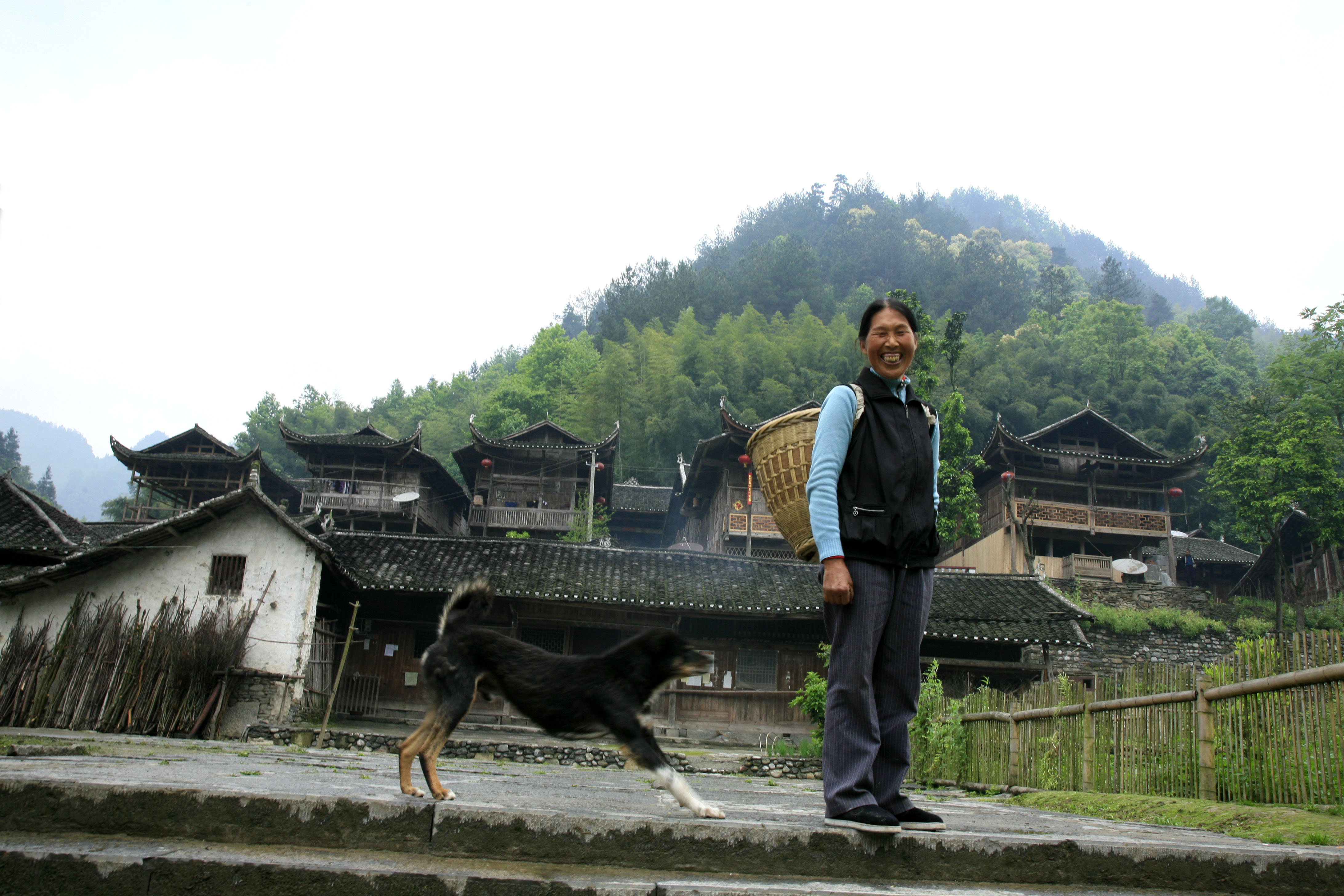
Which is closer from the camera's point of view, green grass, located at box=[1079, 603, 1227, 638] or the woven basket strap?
the woven basket strap

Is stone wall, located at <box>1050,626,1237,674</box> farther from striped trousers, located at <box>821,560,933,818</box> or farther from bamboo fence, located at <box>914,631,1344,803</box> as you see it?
striped trousers, located at <box>821,560,933,818</box>

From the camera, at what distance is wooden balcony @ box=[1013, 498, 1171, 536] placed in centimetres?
2684

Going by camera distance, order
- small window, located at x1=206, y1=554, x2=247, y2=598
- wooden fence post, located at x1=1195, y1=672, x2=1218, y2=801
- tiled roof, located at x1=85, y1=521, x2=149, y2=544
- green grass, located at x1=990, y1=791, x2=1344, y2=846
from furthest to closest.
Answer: tiled roof, located at x1=85, y1=521, x2=149, y2=544, small window, located at x1=206, y1=554, x2=247, y2=598, wooden fence post, located at x1=1195, y1=672, x2=1218, y2=801, green grass, located at x1=990, y1=791, x2=1344, y2=846

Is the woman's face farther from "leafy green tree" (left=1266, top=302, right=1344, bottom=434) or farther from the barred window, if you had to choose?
"leafy green tree" (left=1266, top=302, right=1344, bottom=434)

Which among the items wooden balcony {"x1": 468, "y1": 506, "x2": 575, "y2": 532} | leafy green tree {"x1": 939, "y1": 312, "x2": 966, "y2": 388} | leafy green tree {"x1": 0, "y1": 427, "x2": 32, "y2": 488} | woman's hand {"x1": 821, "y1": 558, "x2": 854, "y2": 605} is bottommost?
woman's hand {"x1": 821, "y1": 558, "x2": 854, "y2": 605}

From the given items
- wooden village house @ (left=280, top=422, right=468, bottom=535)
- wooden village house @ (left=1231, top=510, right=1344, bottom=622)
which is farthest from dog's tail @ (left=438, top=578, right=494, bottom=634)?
wooden village house @ (left=1231, top=510, right=1344, bottom=622)

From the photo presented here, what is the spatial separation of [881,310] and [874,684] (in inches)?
50.3

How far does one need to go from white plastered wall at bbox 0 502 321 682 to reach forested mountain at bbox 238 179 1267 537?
18587 millimetres

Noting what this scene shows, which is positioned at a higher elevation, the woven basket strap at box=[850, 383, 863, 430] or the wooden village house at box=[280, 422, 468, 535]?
the wooden village house at box=[280, 422, 468, 535]

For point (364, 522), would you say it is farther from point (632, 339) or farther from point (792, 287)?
point (792, 287)

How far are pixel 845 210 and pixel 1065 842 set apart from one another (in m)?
83.7

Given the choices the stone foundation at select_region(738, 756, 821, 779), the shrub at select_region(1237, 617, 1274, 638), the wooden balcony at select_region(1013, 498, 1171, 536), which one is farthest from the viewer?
the wooden balcony at select_region(1013, 498, 1171, 536)

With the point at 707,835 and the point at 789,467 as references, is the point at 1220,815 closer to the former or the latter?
the point at 789,467

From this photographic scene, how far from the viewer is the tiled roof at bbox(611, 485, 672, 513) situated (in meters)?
34.1
